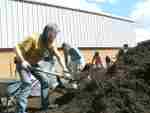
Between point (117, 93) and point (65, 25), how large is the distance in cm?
2137

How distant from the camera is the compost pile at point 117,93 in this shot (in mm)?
8820

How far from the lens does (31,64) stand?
8.61 meters

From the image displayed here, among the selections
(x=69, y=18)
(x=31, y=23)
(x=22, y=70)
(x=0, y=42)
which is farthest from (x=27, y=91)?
(x=69, y=18)

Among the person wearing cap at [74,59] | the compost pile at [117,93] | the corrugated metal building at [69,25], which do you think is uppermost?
the corrugated metal building at [69,25]

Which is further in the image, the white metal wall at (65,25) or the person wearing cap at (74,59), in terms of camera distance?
the white metal wall at (65,25)

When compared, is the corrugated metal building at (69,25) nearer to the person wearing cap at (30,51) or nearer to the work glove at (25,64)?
the person wearing cap at (30,51)

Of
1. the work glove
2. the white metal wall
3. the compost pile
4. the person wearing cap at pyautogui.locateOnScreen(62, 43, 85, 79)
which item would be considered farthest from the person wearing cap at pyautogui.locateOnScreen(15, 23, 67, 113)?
the white metal wall

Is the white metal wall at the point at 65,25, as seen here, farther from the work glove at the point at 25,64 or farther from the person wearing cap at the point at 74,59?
the work glove at the point at 25,64

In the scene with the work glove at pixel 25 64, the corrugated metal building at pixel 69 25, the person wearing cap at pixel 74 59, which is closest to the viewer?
the work glove at pixel 25 64

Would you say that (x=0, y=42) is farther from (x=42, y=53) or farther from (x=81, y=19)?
(x=42, y=53)

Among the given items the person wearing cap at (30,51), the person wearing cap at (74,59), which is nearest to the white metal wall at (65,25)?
the person wearing cap at (74,59)

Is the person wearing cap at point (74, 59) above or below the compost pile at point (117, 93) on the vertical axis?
above

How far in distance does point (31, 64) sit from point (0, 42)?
54.0 ft

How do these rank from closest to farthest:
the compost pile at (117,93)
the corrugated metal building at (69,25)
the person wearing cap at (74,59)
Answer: the compost pile at (117,93) → the person wearing cap at (74,59) → the corrugated metal building at (69,25)
